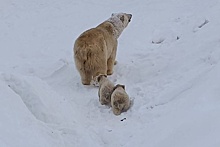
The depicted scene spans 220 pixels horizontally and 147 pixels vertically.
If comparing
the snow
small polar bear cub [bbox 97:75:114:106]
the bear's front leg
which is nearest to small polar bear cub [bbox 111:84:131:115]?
the snow

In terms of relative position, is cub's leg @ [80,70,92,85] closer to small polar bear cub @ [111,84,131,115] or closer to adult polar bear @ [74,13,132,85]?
adult polar bear @ [74,13,132,85]

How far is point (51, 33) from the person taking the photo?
10930mm

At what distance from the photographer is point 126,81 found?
7.40 metres

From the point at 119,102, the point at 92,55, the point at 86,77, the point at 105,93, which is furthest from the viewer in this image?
the point at 86,77

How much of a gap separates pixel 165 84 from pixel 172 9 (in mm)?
5117

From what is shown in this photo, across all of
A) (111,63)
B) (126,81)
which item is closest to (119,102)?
(126,81)

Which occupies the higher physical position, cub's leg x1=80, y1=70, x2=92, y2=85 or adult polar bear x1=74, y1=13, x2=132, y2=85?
adult polar bear x1=74, y1=13, x2=132, y2=85

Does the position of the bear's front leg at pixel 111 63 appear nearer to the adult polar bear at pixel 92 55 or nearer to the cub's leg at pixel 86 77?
the adult polar bear at pixel 92 55

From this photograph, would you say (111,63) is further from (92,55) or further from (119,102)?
(119,102)

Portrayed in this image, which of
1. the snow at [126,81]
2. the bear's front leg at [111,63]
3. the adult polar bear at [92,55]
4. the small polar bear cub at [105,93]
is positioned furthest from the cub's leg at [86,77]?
the small polar bear cub at [105,93]

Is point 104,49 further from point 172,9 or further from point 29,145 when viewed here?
point 172,9

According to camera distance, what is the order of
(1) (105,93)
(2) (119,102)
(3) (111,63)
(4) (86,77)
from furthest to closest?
(3) (111,63)
(4) (86,77)
(1) (105,93)
(2) (119,102)

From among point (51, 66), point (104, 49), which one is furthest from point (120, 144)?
point (51, 66)

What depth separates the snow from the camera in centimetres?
500
